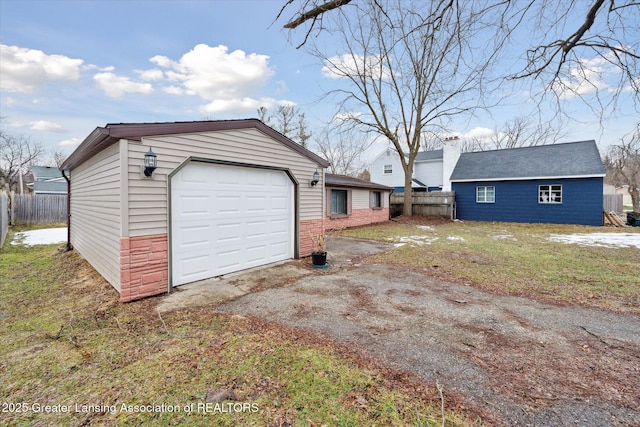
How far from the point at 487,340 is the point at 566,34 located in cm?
412

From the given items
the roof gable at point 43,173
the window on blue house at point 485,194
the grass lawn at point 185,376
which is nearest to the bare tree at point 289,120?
the window on blue house at point 485,194

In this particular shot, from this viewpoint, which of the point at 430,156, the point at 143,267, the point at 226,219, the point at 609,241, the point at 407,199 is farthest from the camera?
the point at 430,156

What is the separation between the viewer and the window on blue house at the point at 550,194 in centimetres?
1502

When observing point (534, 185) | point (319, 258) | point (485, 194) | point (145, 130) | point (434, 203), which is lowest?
point (319, 258)

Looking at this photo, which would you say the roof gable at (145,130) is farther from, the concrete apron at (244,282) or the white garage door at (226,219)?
the concrete apron at (244,282)

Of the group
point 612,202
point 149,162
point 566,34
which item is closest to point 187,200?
point 149,162

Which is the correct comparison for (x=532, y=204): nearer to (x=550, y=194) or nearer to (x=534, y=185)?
(x=550, y=194)

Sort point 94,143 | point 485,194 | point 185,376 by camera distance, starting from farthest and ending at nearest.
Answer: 1. point 485,194
2. point 94,143
3. point 185,376

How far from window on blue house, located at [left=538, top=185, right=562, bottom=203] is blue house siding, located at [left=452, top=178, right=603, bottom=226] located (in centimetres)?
16

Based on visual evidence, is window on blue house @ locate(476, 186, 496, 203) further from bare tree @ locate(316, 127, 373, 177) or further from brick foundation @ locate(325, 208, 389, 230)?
bare tree @ locate(316, 127, 373, 177)

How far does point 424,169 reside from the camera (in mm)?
24016

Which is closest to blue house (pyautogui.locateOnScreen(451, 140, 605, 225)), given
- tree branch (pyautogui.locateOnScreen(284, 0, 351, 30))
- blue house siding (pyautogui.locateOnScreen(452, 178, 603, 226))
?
blue house siding (pyautogui.locateOnScreen(452, 178, 603, 226))

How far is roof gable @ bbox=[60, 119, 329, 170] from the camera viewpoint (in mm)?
4117

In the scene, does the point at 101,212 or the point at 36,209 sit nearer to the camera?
the point at 101,212
